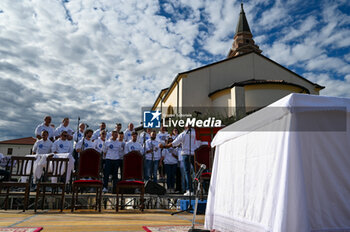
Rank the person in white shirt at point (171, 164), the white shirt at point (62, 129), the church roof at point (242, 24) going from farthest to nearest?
1. the church roof at point (242, 24)
2. the white shirt at point (62, 129)
3. the person in white shirt at point (171, 164)

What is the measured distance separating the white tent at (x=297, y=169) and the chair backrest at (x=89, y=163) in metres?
4.81

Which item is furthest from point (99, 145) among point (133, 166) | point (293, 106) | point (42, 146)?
point (293, 106)

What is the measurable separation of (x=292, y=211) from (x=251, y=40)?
45.0 meters

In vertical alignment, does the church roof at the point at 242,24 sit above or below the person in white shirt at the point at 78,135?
above

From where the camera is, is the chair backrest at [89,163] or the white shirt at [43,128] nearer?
the chair backrest at [89,163]

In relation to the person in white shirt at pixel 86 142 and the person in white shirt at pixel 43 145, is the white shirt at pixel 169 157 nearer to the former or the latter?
the person in white shirt at pixel 86 142

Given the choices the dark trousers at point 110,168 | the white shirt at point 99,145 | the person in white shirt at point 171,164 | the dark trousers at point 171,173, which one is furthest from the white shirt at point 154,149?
the white shirt at point 99,145

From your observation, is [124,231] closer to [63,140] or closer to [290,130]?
[290,130]

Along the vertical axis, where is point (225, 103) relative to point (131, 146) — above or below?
above

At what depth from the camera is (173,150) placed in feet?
29.8

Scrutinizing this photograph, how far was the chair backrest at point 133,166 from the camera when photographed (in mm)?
7238

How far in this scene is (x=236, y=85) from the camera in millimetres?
22750

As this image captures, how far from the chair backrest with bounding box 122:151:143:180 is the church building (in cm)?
1429

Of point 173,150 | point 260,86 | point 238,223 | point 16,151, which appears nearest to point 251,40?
point 260,86
